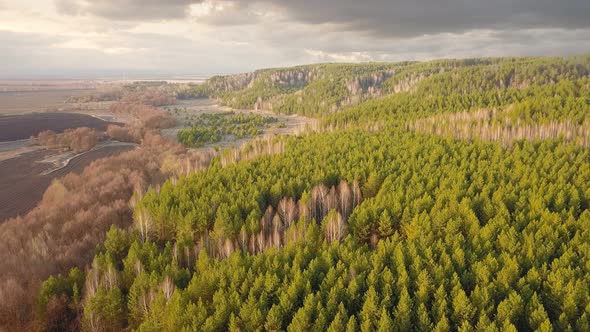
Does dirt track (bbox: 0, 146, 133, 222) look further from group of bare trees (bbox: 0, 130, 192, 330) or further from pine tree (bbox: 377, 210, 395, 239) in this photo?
pine tree (bbox: 377, 210, 395, 239)

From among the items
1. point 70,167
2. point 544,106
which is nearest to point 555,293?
point 544,106

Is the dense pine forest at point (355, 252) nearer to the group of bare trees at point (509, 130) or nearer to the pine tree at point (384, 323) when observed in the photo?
the pine tree at point (384, 323)

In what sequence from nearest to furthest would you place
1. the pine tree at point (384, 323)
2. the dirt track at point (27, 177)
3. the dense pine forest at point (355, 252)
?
the pine tree at point (384, 323) < the dense pine forest at point (355, 252) < the dirt track at point (27, 177)

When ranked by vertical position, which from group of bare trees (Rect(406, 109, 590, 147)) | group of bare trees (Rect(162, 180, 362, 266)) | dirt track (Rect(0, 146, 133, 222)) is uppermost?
group of bare trees (Rect(406, 109, 590, 147))

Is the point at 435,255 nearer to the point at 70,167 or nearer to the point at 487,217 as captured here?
the point at 487,217

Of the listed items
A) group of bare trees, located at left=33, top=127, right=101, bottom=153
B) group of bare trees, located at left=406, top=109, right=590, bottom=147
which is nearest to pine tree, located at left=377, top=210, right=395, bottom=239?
group of bare trees, located at left=406, top=109, right=590, bottom=147

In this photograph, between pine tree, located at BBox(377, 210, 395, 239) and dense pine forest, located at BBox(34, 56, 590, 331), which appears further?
pine tree, located at BBox(377, 210, 395, 239)

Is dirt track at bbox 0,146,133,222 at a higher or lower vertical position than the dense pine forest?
lower

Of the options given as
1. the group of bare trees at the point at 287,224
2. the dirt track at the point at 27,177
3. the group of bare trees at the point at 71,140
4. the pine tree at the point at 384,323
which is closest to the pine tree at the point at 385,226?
the group of bare trees at the point at 287,224

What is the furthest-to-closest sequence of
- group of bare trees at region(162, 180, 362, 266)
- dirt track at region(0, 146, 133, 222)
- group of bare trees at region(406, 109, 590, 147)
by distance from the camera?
group of bare trees at region(406, 109, 590, 147), dirt track at region(0, 146, 133, 222), group of bare trees at region(162, 180, 362, 266)
